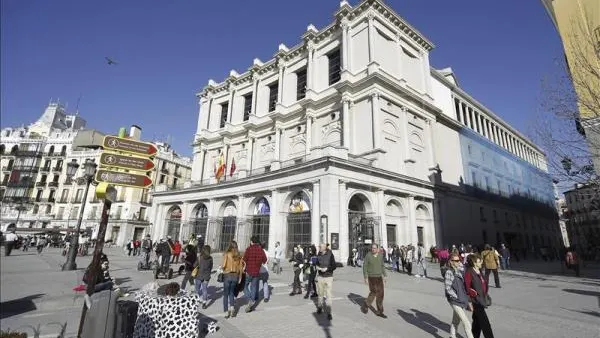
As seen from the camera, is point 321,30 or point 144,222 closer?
point 321,30

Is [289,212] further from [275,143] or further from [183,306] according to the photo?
[183,306]

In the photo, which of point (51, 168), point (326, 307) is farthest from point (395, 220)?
point (51, 168)

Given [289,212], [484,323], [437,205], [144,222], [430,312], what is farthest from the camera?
[144,222]

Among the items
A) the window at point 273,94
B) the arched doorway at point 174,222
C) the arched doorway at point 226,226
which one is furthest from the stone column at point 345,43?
the arched doorway at point 174,222

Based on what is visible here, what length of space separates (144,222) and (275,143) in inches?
1076

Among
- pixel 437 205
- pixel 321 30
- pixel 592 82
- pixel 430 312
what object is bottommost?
pixel 430 312

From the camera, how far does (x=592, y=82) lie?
33.4ft

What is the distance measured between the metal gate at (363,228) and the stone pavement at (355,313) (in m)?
8.60

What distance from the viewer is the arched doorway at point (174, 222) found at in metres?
31.5

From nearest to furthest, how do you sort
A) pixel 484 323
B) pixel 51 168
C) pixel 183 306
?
pixel 183 306
pixel 484 323
pixel 51 168

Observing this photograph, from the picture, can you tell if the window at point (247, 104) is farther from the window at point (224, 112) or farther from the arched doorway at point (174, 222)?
the arched doorway at point (174, 222)

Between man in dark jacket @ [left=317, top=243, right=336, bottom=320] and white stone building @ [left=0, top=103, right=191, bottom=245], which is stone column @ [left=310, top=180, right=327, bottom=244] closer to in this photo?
man in dark jacket @ [left=317, top=243, right=336, bottom=320]

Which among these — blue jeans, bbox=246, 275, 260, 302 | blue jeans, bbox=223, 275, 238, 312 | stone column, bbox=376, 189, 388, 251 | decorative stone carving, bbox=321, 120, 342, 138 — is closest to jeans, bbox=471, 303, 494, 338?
blue jeans, bbox=246, 275, 260, 302

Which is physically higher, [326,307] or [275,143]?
[275,143]
